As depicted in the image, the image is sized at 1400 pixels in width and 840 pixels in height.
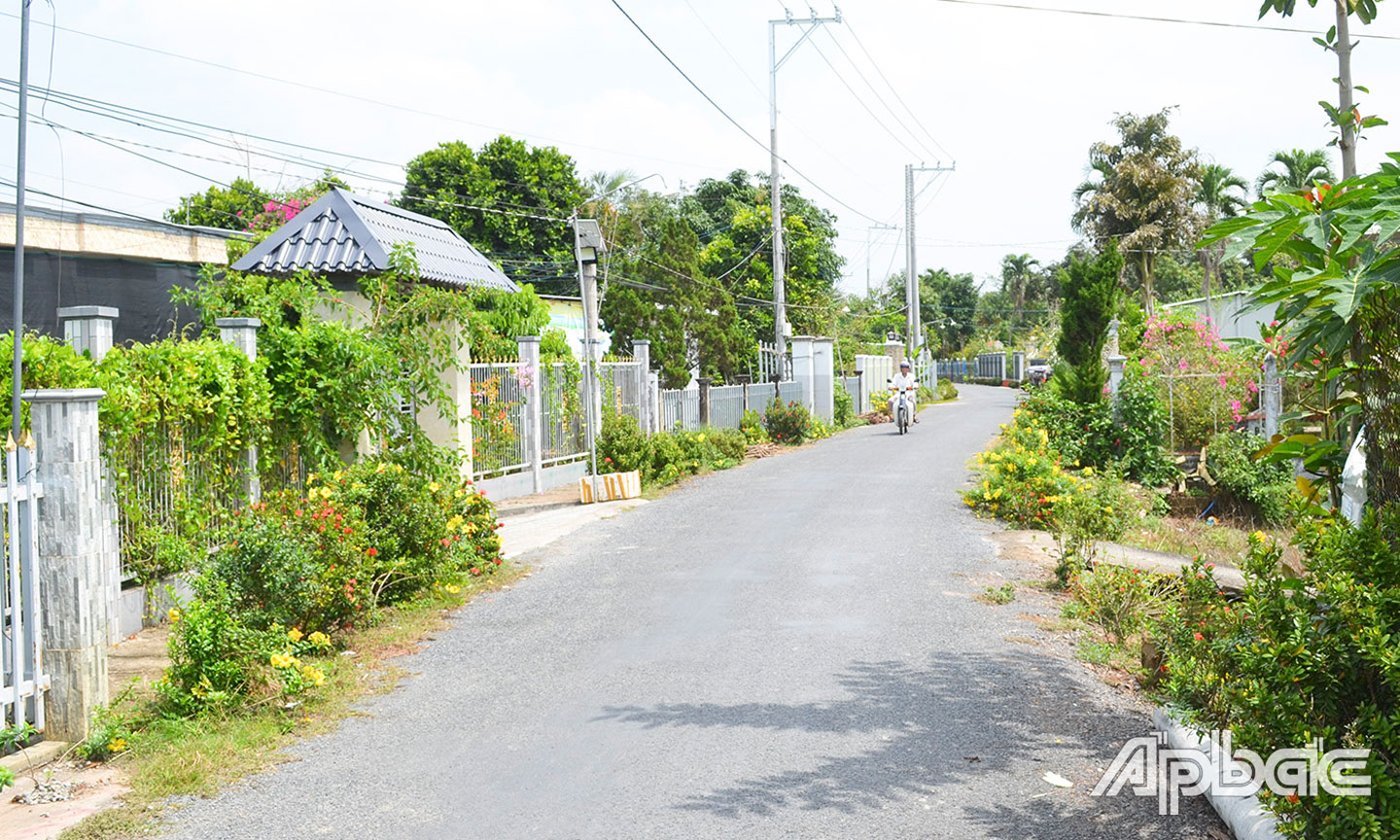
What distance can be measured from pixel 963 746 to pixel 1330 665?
2.12 metres

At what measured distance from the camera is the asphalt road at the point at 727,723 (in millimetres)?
4867

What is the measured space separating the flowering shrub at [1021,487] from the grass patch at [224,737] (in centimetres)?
840

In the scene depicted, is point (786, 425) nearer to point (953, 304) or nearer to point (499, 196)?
point (499, 196)

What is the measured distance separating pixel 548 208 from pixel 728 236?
681 centimetres

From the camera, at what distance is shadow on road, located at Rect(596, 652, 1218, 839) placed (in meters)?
4.86

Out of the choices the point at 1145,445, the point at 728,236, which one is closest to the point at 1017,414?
the point at 1145,445

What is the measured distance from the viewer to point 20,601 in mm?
5730

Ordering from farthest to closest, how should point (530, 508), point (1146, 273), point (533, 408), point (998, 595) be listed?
point (1146, 273) < point (533, 408) < point (530, 508) < point (998, 595)

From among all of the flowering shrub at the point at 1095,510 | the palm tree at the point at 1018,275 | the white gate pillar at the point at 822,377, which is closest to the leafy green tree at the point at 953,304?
the palm tree at the point at 1018,275

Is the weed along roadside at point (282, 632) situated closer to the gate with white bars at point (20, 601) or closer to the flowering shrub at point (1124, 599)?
the gate with white bars at point (20, 601)

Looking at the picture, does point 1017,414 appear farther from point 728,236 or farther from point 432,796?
point 728,236

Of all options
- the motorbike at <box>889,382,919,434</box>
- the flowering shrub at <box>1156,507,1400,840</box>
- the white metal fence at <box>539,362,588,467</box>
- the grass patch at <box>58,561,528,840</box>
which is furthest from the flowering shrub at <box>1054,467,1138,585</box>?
the motorbike at <box>889,382,919,434</box>

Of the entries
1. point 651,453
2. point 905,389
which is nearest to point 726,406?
point 905,389

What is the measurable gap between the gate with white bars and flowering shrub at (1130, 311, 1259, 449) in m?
17.2
